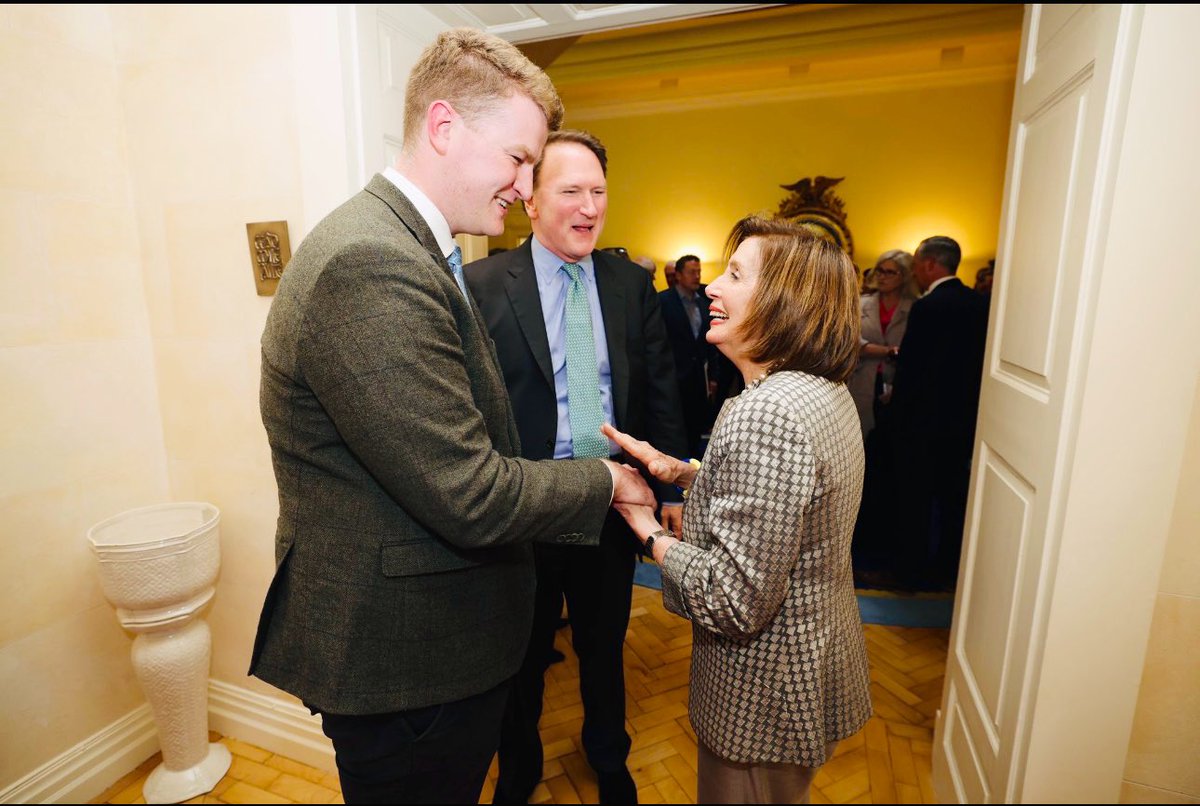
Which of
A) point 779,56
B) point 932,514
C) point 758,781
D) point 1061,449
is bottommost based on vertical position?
point 932,514

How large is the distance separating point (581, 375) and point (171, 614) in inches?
61.4

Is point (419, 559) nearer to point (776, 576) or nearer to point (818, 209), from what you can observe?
point (776, 576)

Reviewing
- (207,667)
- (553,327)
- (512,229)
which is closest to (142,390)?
(207,667)

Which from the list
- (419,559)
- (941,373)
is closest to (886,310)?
(941,373)

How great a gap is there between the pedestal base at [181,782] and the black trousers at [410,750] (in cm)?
135

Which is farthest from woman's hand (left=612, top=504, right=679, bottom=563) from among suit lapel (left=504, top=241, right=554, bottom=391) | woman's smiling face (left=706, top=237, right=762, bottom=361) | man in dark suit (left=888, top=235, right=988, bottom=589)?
man in dark suit (left=888, top=235, right=988, bottom=589)

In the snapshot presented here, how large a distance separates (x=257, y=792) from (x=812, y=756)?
1.96m

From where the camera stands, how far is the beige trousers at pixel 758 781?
1117mm

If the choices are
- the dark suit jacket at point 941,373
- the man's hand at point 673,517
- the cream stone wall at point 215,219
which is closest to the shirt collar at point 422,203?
Result: the man's hand at point 673,517

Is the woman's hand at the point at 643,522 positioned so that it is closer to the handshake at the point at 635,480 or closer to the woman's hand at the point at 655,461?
the handshake at the point at 635,480

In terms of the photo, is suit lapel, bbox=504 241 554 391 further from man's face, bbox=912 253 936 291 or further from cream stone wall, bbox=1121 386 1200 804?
man's face, bbox=912 253 936 291

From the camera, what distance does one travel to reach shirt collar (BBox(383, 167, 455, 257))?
106cm

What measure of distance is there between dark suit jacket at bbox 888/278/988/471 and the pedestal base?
3089 millimetres

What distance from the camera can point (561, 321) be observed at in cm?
157
